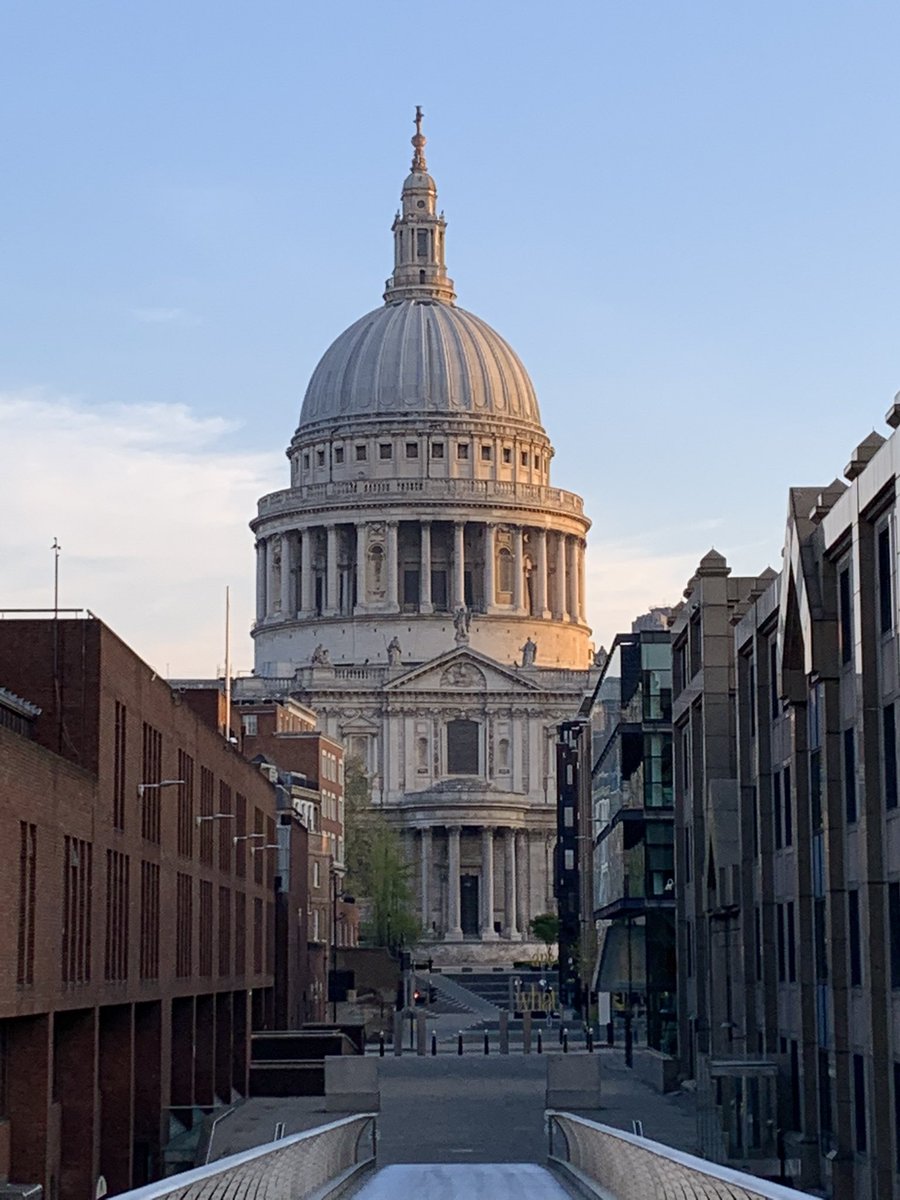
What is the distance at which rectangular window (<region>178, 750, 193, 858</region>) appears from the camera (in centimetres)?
5997

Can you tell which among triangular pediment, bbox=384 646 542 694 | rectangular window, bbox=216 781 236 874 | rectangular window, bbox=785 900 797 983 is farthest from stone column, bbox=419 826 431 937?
rectangular window, bbox=785 900 797 983

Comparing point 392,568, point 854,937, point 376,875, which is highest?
point 392,568

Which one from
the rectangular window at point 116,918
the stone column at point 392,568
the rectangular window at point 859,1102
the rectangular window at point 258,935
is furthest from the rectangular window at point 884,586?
the stone column at point 392,568

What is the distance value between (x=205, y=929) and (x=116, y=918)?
1688cm

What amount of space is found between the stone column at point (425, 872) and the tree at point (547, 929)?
8.56m

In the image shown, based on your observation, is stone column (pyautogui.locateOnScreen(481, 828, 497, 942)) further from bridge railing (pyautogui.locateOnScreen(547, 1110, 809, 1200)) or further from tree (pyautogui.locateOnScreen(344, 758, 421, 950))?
bridge railing (pyautogui.locateOnScreen(547, 1110, 809, 1200))

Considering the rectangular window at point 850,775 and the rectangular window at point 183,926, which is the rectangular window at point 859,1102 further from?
the rectangular window at point 183,926

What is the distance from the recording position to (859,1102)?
3925cm

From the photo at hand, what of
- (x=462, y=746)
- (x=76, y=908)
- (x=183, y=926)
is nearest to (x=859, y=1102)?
(x=76, y=908)

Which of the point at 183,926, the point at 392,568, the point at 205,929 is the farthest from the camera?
the point at 392,568

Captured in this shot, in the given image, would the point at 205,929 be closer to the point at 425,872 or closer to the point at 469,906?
the point at 425,872

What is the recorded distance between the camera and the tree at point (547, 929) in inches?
6570

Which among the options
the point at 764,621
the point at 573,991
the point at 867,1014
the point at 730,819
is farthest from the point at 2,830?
the point at 573,991

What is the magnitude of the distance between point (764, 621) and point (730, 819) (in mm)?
6737
